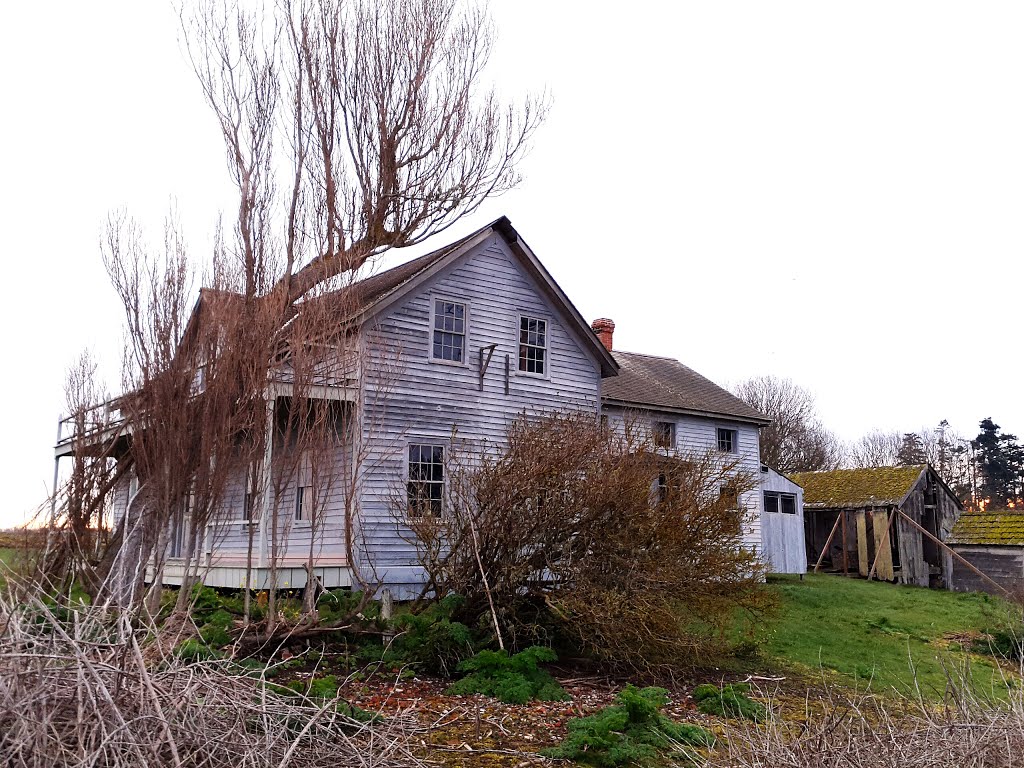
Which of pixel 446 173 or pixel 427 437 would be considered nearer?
pixel 427 437

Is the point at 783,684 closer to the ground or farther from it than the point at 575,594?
closer to the ground

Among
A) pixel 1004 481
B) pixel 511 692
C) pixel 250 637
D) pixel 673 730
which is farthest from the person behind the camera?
pixel 1004 481

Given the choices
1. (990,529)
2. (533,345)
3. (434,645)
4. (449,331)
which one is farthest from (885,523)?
(434,645)

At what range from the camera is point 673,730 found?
286 inches

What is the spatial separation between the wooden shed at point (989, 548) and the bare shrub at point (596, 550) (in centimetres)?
1495

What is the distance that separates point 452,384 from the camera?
16203mm

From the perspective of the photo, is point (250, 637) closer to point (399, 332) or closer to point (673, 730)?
point (673, 730)

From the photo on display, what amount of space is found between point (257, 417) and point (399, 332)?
575cm

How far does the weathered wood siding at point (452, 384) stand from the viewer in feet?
47.7

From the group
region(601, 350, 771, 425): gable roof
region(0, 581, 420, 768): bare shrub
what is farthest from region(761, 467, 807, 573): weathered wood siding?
region(0, 581, 420, 768): bare shrub

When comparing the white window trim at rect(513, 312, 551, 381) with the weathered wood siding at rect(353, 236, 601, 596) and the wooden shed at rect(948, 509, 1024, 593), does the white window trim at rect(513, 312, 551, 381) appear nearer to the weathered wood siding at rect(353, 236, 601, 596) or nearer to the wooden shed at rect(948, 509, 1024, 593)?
the weathered wood siding at rect(353, 236, 601, 596)

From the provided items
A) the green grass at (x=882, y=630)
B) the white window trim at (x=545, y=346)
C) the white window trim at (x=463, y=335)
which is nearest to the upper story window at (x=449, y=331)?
the white window trim at (x=463, y=335)

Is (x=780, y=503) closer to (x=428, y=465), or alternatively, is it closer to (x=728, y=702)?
(x=428, y=465)

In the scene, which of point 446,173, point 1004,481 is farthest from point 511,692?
point 1004,481
